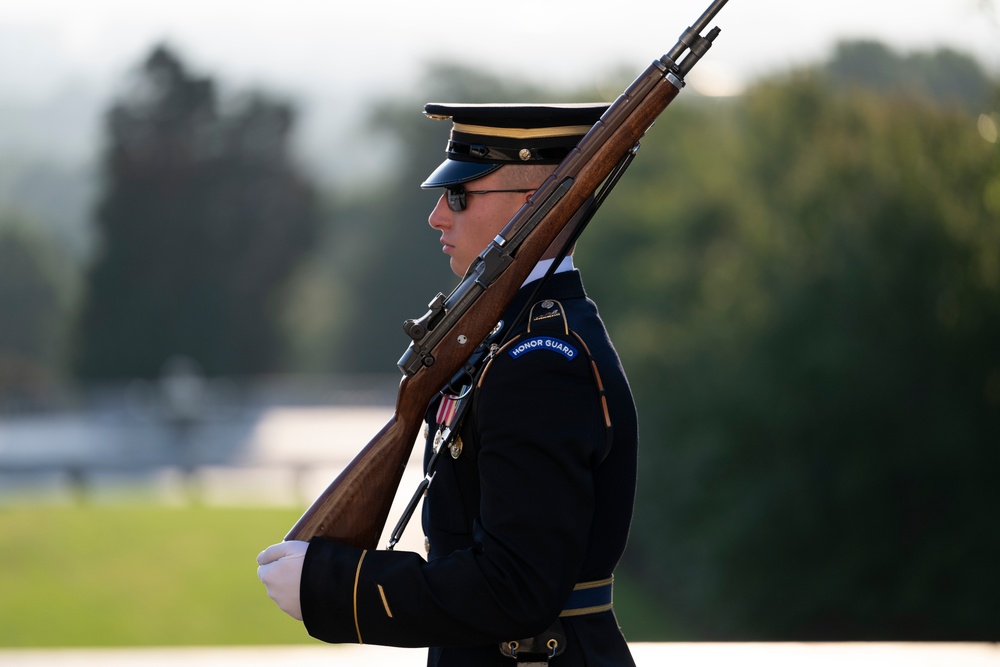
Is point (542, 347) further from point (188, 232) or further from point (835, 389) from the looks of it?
point (188, 232)

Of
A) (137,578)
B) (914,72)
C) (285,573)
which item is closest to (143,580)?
(137,578)

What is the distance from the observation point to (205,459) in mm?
29469

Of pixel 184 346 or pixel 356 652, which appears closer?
pixel 356 652

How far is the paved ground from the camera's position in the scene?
5238 mm

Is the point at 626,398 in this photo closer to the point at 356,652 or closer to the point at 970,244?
the point at 356,652

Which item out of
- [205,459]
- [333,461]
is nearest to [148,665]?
[333,461]

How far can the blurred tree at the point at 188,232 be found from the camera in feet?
152

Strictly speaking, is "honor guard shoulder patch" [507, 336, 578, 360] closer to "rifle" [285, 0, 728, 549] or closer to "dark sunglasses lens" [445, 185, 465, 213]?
"rifle" [285, 0, 728, 549]

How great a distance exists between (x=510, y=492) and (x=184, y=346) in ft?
154

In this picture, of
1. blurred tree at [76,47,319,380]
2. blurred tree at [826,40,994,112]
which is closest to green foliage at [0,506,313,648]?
blurred tree at [826,40,994,112]

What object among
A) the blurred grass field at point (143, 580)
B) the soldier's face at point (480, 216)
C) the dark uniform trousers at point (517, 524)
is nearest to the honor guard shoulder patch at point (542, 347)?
Result: the dark uniform trousers at point (517, 524)

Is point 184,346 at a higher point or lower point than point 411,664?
higher

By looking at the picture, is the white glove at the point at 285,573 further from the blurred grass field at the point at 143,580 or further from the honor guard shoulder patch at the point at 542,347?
the blurred grass field at the point at 143,580

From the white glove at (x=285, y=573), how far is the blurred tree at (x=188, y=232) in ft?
148
